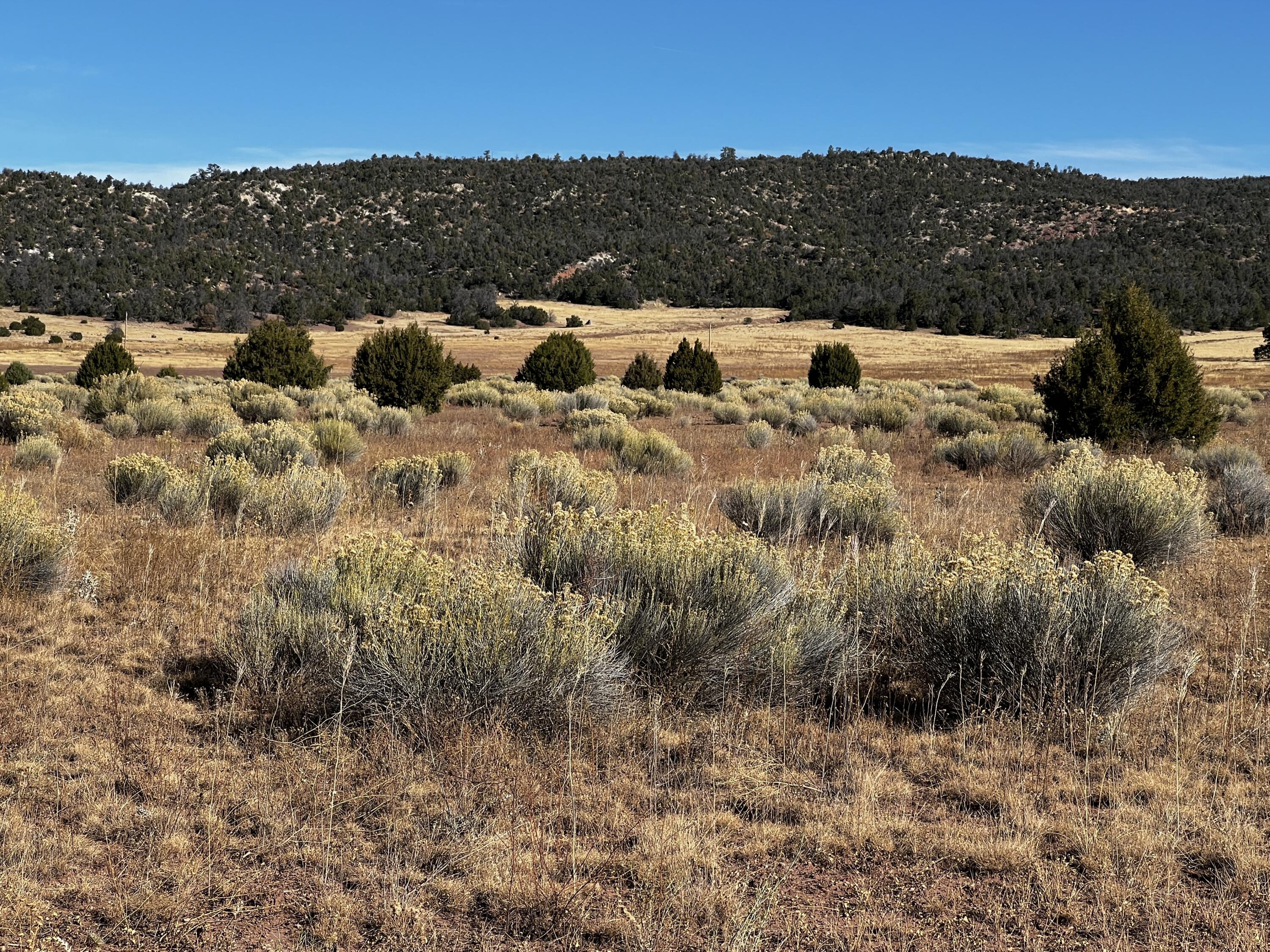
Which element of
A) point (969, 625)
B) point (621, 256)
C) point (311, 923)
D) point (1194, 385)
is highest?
point (621, 256)

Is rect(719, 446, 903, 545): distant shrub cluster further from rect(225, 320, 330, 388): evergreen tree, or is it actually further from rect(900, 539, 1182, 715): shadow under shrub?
rect(225, 320, 330, 388): evergreen tree

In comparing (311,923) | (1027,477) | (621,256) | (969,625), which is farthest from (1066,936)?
(621,256)

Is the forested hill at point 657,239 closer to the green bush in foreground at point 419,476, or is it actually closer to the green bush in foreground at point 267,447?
the green bush in foreground at point 267,447

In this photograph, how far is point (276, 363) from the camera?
80.0 ft

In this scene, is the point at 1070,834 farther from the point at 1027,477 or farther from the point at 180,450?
the point at 180,450

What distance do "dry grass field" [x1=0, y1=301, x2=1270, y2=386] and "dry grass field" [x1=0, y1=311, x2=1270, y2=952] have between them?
39247 millimetres

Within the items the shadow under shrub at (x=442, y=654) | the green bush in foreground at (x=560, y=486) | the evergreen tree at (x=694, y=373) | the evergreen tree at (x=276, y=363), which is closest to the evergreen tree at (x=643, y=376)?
the evergreen tree at (x=694, y=373)

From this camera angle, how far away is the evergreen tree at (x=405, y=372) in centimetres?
2138

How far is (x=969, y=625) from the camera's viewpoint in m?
4.78

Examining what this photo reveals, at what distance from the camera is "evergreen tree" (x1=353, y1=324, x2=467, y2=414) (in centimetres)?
2138

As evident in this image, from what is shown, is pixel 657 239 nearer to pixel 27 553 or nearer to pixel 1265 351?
pixel 1265 351

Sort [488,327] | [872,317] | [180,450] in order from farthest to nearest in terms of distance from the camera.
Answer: [872,317]
[488,327]
[180,450]

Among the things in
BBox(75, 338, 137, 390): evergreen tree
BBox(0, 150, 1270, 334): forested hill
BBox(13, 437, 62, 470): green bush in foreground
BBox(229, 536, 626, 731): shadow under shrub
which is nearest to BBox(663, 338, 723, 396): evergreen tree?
BBox(75, 338, 137, 390): evergreen tree

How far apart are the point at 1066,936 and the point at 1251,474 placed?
8.14 m
